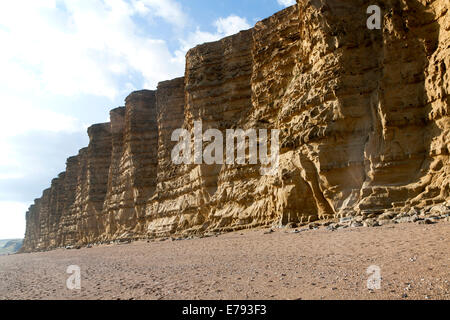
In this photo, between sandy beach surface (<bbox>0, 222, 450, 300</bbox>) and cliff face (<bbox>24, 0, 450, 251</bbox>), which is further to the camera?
cliff face (<bbox>24, 0, 450, 251</bbox>)

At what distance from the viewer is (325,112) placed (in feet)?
44.6

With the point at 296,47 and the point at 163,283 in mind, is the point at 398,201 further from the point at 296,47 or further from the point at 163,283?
the point at 296,47

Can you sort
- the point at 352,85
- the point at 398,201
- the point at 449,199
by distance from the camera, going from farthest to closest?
the point at 352,85
the point at 398,201
the point at 449,199

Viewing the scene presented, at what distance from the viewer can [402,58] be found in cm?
1216

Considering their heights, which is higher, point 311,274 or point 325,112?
point 325,112

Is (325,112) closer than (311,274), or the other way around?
(311,274)

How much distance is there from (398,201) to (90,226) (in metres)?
37.4

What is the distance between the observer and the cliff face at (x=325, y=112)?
11289mm

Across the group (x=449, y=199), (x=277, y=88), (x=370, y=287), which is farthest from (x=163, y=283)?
(x=277, y=88)

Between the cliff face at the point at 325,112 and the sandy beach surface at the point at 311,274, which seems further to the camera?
the cliff face at the point at 325,112

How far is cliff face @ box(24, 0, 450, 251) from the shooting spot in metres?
11.3

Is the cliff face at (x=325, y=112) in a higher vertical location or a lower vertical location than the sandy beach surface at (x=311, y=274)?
higher

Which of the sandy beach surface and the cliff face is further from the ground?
the cliff face
